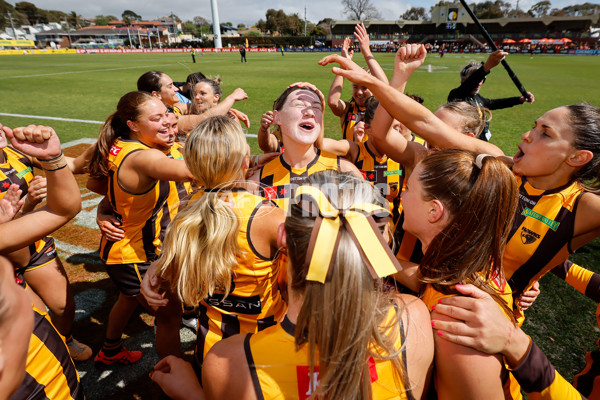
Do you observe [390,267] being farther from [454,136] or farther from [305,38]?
[305,38]

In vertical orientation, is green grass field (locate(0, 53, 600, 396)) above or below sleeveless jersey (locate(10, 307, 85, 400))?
below

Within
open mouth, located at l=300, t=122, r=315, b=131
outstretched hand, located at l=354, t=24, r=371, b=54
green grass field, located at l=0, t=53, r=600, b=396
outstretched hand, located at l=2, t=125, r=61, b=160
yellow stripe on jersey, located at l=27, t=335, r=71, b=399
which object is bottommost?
green grass field, located at l=0, t=53, r=600, b=396

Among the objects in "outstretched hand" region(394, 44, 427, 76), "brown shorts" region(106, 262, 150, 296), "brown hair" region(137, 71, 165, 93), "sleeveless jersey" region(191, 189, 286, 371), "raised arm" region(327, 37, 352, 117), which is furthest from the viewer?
"brown hair" region(137, 71, 165, 93)

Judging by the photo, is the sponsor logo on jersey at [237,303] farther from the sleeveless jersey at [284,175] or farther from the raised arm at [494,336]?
the raised arm at [494,336]

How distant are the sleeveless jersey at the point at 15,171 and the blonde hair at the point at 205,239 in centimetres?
186

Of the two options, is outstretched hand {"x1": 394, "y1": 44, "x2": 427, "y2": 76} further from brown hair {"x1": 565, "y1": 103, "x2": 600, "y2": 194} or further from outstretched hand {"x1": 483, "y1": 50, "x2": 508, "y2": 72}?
outstretched hand {"x1": 483, "y1": 50, "x2": 508, "y2": 72}

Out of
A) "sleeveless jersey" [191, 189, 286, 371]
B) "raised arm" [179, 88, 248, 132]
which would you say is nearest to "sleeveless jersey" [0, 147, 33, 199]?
"raised arm" [179, 88, 248, 132]

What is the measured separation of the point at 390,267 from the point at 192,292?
1192 millimetres

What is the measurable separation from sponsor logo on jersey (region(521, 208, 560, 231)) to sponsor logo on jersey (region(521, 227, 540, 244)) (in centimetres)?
9

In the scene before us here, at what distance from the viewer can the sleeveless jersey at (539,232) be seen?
2.03 metres

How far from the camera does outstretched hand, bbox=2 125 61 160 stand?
173 centimetres

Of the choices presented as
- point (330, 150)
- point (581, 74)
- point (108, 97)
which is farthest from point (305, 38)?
point (330, 150)

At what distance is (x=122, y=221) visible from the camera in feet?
9.30

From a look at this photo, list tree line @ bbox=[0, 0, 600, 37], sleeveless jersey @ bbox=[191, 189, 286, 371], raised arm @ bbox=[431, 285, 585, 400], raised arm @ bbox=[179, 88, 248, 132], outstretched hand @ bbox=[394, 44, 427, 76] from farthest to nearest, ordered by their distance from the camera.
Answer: tree line @ bbox=[0, 0, 600, 37], raised arm @ bbox=[179, 88, 248, 132], outstretched hand @ bbox=[394, 44, 427, 76], sleeveless jersey @ bbox=[191, 189, 286, 371], raised arm @ bbox=[431, 285, 585, 400]
